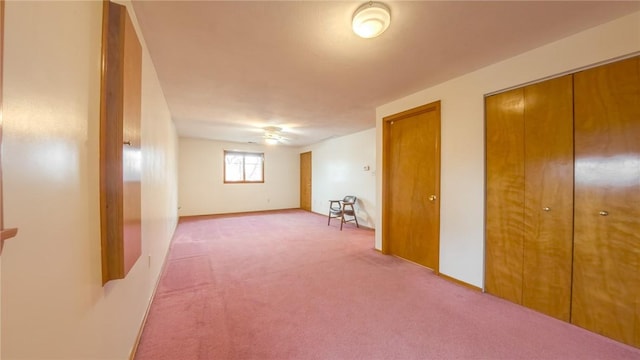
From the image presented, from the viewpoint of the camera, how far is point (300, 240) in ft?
14.3

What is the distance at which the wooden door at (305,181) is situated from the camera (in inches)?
316

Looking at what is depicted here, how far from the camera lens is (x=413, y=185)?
130 inches

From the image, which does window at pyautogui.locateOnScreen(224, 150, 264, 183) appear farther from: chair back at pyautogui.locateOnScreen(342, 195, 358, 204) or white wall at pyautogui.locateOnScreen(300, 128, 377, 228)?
chair back at pyautogui.locateOnScreen(342, 195, 358, 204)

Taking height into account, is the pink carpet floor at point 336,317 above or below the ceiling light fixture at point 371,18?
below

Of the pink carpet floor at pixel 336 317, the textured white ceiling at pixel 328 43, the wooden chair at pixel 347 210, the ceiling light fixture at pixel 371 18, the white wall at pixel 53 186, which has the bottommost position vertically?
the pink carpet floor at pixel 336 317

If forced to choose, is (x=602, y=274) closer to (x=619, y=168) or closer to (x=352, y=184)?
(x=619, y=168)

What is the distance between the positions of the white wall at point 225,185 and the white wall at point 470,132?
570cm

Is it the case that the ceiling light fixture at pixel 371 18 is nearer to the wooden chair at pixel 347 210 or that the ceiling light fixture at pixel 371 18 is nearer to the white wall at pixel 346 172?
the white wall at pixel 346 172

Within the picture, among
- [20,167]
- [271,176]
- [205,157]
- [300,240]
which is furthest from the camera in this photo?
[271,176]

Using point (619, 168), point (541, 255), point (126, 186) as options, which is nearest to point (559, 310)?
point (541, 255)

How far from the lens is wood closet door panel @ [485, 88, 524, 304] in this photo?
225 cm

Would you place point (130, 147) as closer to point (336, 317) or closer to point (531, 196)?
point (336, 317)

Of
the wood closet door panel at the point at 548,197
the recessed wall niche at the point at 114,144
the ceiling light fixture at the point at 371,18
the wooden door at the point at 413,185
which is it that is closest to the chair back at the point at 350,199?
the wooden door at the point at 413,185

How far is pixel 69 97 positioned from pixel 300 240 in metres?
3.81
